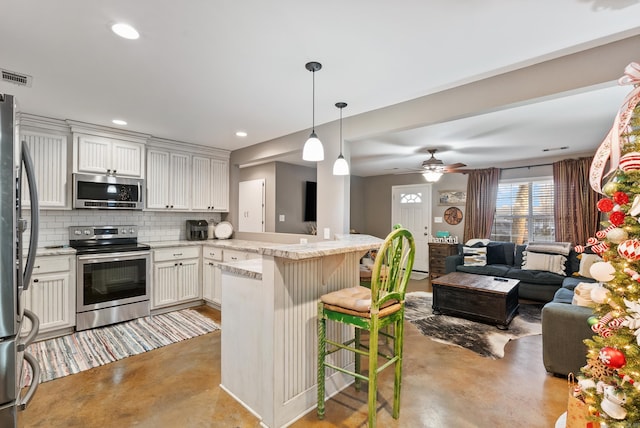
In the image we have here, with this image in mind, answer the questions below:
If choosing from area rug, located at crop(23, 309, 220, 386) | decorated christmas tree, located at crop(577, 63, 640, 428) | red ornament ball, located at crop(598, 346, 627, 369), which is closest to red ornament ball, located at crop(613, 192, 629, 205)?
decorated christmas tree, located at crop(577, 63, 640, 428)

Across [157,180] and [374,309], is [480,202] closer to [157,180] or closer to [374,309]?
[374,309]

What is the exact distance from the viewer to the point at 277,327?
72.4 inches

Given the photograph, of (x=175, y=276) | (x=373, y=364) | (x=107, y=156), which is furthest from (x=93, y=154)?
Result: (x=373, y=364)

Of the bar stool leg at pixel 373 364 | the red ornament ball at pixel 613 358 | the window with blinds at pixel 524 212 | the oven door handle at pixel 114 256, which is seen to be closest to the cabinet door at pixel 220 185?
the oven door handle at pixel 114 256

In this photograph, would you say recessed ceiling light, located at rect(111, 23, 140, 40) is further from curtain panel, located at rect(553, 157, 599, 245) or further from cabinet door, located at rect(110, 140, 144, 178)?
curtain panel, located at rect(553, 157, 599, 245)

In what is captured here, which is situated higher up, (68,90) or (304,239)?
(68,90)

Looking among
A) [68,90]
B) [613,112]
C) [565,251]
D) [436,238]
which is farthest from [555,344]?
[68,90]

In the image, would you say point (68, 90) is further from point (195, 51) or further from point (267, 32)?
point (267, 32)

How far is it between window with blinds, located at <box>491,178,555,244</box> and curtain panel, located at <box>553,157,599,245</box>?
0.93 feet

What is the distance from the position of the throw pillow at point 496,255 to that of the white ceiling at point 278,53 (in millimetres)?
2596

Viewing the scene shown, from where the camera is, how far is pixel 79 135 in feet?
11.7

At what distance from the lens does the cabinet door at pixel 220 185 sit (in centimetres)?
486

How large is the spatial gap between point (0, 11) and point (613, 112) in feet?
16.4

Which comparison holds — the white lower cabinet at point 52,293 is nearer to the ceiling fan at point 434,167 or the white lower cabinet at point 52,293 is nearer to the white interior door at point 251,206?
the white interior door at point 251,206
